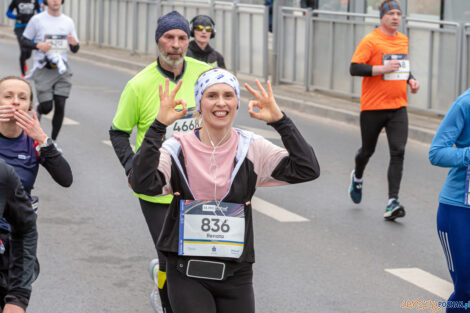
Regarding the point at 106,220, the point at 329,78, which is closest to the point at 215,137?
the point at 106,220

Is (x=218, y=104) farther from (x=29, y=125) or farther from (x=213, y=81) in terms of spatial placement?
(x=29, y=125)

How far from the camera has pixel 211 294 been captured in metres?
4.75

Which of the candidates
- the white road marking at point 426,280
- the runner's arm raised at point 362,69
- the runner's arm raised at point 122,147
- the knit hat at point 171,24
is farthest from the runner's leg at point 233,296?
the runner's arm raised at point 362,69

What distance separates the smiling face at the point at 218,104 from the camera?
471 cm

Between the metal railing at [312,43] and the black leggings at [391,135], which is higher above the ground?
the metal railing at [312,43]

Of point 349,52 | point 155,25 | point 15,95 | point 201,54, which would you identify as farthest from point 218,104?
point 155,25

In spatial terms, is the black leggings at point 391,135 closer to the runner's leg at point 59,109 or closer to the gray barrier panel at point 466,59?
the runner's leg at point 59,109

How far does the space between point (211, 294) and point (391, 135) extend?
5.43 m

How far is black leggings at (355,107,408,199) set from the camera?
978 cm

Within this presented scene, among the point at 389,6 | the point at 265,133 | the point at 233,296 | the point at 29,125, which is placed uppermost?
the point at 389,6

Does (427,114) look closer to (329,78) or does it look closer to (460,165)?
(329,78)

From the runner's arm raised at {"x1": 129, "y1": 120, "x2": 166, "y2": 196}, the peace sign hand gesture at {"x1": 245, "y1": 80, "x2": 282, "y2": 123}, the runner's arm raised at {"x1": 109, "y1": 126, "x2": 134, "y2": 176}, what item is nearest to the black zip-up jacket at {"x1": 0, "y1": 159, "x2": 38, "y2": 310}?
the runner's arm raised at {"x1": 129, "y1": 120, "x2": 166, "y2": 196}

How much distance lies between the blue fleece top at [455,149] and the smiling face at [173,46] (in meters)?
1.54

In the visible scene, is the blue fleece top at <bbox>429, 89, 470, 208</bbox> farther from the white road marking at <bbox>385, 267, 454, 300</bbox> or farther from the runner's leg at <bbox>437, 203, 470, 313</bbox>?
the white road marking at <bbox>385, 267, 454, 300</bbox>
